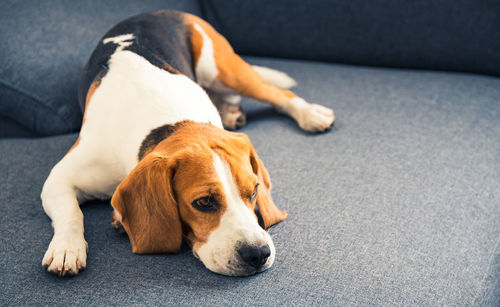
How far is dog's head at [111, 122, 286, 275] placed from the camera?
1.55 meters

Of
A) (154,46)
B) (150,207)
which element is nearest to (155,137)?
(150,207)

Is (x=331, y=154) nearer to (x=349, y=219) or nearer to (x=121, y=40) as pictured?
(x=349, y=219)

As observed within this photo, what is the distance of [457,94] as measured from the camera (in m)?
2.73

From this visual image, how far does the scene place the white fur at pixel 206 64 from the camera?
276 cm

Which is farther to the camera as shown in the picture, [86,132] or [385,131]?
[385,131]

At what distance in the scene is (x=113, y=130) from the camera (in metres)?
2.00

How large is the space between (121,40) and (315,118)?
1.10 m

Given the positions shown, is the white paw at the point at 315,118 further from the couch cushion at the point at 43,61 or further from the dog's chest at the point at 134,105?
the couch cushion at the point at 43,61

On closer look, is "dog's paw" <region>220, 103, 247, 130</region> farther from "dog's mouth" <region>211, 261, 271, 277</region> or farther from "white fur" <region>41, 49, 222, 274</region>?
"dog's mouth" <region>211, 261, 271, 277</region>

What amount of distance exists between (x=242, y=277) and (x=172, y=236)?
0.29 metres

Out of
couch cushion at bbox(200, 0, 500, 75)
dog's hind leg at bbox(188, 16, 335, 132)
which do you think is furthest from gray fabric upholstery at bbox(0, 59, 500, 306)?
couch cushion at bbox(200, 0, 500, 75)

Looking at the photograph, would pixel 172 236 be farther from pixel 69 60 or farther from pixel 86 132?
pixel 69 60

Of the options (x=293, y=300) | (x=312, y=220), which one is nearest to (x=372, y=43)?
(x=312, y=220)

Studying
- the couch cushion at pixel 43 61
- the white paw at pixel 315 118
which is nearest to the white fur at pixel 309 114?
the white paw at pixel 315 118
